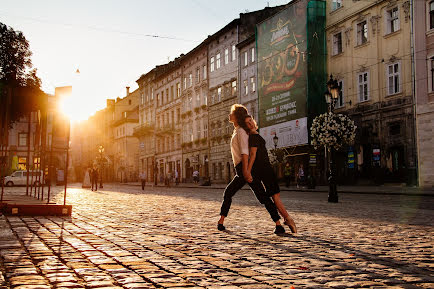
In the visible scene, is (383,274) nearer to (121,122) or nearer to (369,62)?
(369,62)

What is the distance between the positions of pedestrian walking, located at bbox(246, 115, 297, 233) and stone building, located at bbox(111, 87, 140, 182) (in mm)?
72633

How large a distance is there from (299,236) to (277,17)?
119ft

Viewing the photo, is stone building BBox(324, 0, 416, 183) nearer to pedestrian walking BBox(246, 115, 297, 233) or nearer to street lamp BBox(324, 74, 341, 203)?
street lamp BBox(324, 74, 341, 203)

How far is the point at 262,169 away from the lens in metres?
7.59

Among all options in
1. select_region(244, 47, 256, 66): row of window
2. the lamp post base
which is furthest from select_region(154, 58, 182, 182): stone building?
the lamp post base

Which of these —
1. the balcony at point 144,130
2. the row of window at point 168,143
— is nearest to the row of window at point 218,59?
the row of window at point 168,143

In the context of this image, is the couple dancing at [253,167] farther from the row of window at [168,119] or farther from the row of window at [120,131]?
the row of window at [120,131]

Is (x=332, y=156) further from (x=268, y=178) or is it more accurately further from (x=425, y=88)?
(x=425, y=88)

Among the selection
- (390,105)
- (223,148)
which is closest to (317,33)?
(390,105)

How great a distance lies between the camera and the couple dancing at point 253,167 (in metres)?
7.48

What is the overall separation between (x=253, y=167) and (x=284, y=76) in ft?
108

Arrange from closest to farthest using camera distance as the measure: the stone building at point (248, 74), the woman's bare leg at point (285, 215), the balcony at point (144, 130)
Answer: the woman's bare leg at point (285, 215)
the stone building at point (248, 74)
the balcony at point (144, 130)

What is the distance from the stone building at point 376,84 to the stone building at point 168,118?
30740 mm

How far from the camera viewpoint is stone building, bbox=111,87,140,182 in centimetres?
8250
